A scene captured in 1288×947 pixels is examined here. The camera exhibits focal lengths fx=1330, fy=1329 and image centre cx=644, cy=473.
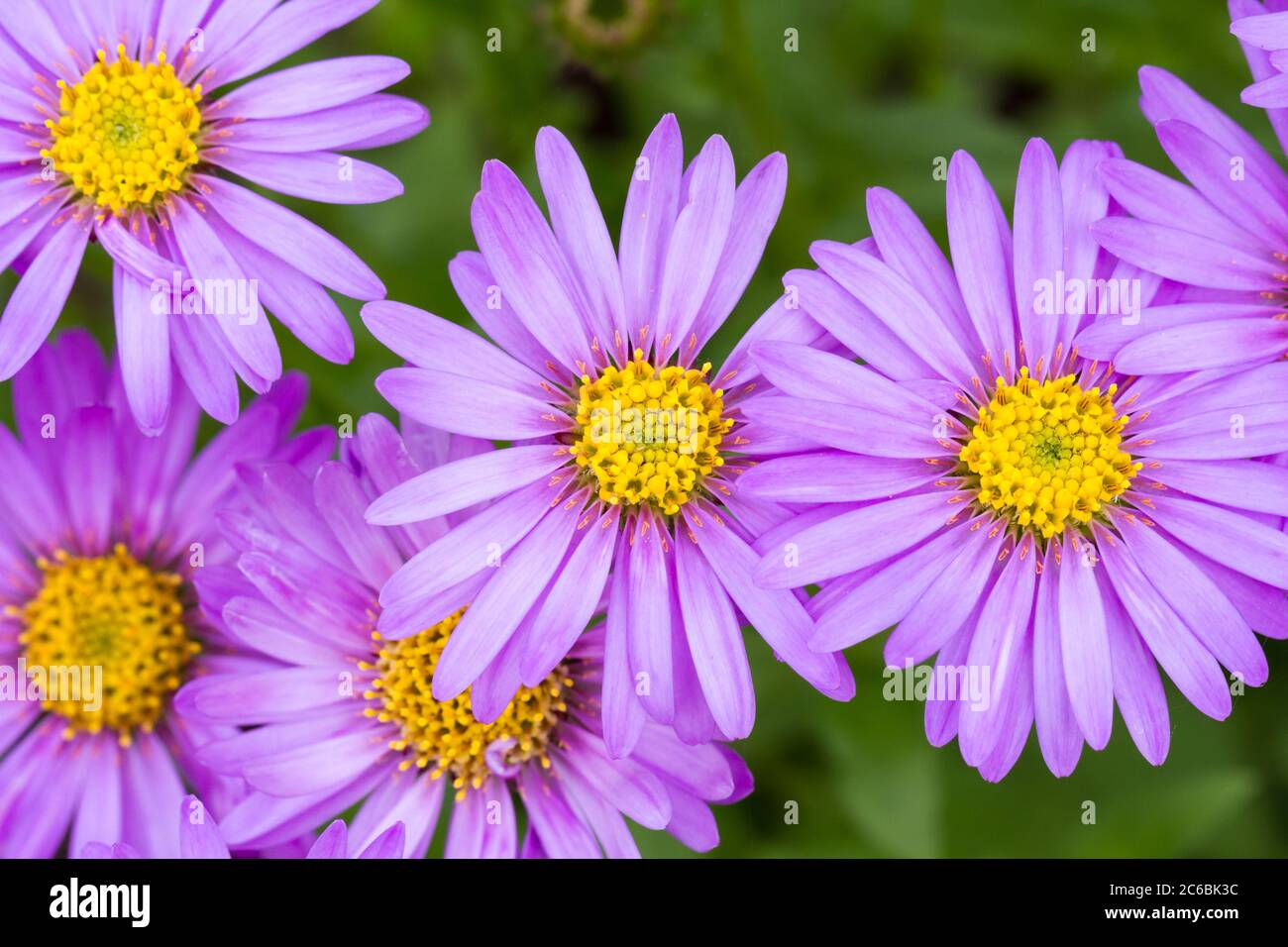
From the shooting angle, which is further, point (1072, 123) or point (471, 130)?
point (471, 130)

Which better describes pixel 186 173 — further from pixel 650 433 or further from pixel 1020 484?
pixel 1020 484

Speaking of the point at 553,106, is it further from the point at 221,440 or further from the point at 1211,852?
the point at 1211,852

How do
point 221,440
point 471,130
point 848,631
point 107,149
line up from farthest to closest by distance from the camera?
point 471,130, point 221,440, point 107,149, point 848,631

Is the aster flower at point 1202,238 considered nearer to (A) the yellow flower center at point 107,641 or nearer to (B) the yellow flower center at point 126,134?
(B) the yellow flower center at point 126,134

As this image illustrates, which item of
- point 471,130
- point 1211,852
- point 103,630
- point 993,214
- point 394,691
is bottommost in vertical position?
point 1211,852

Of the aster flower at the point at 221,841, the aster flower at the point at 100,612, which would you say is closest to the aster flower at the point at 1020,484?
the aster flower at the point at 221,841

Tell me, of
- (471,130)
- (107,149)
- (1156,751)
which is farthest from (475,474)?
(471,130)

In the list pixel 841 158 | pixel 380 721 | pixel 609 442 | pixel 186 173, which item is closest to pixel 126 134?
pixel 186 173
